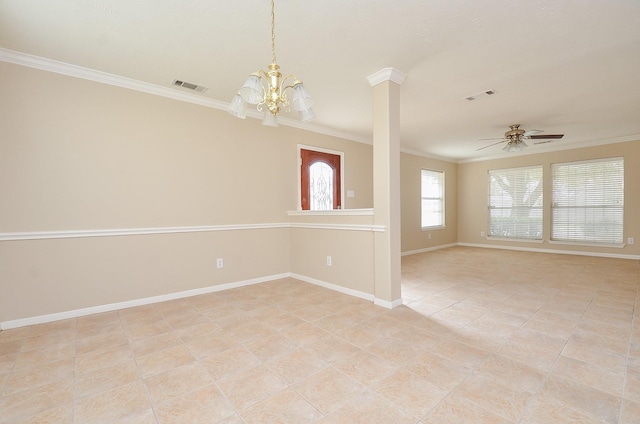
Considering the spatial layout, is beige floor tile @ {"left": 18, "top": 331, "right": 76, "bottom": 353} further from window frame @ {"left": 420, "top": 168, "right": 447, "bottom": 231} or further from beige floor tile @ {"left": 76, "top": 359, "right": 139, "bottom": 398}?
window frame @ {"left": 420, "top": 168, "right": 447, "bottom": 231}

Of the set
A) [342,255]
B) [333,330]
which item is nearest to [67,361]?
[333,330]

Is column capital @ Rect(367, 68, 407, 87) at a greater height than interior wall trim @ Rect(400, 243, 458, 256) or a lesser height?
greater

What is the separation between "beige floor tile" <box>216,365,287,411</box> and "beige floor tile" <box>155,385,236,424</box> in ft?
0.16

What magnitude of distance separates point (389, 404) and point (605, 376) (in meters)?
1.44

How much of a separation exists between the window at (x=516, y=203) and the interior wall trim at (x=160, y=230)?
585 centimetres

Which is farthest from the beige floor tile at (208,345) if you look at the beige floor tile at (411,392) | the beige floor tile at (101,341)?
the beige floor tile at (411,392)

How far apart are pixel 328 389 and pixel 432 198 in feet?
21.9

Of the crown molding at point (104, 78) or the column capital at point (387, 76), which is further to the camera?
the column capital at point (387, 76)

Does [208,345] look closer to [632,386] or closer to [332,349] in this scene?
[332,349]

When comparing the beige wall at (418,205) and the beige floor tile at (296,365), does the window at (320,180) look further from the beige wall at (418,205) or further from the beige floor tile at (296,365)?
the beige floor tile at (296,365)

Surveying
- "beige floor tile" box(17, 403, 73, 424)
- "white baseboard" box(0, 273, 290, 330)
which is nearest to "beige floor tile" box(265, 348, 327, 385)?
"beige floor tile" box(17, 403, 73, 424)

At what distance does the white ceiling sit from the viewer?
204 cm

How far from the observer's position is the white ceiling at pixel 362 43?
204 cm

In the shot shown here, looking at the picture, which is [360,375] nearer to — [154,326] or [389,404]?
[389,404]
